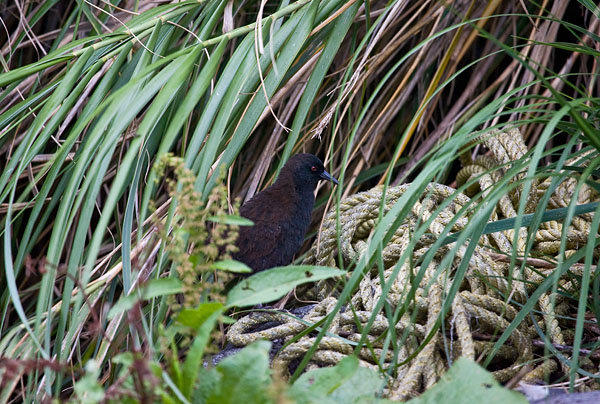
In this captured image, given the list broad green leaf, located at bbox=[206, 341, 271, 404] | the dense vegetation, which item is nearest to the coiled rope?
the dense vegetation

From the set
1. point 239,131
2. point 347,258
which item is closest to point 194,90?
point 239,131

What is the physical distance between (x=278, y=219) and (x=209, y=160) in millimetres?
1344

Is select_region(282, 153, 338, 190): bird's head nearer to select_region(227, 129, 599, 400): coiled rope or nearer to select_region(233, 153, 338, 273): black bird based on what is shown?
select_region(233, 153, 338, 273): black bird

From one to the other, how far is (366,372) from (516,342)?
773 millimetres

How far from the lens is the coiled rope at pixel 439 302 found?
6.50 ft

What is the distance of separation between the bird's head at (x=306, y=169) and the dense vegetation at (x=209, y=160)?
5.1 inches

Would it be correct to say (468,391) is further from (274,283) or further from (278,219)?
(278,219)

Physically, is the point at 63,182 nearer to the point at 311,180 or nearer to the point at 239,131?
the point at 239,131

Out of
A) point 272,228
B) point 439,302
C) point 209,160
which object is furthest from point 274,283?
point 272,228

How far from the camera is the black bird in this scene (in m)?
3.22

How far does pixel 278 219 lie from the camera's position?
3.27 meters

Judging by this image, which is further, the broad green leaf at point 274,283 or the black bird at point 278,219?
the black bird at point 278,219

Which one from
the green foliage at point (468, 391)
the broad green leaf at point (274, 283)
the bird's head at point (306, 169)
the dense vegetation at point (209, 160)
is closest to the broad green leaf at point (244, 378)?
the dense vegetation at point (209, 160)

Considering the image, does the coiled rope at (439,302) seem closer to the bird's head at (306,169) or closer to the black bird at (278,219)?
the black bird at (278,219)
